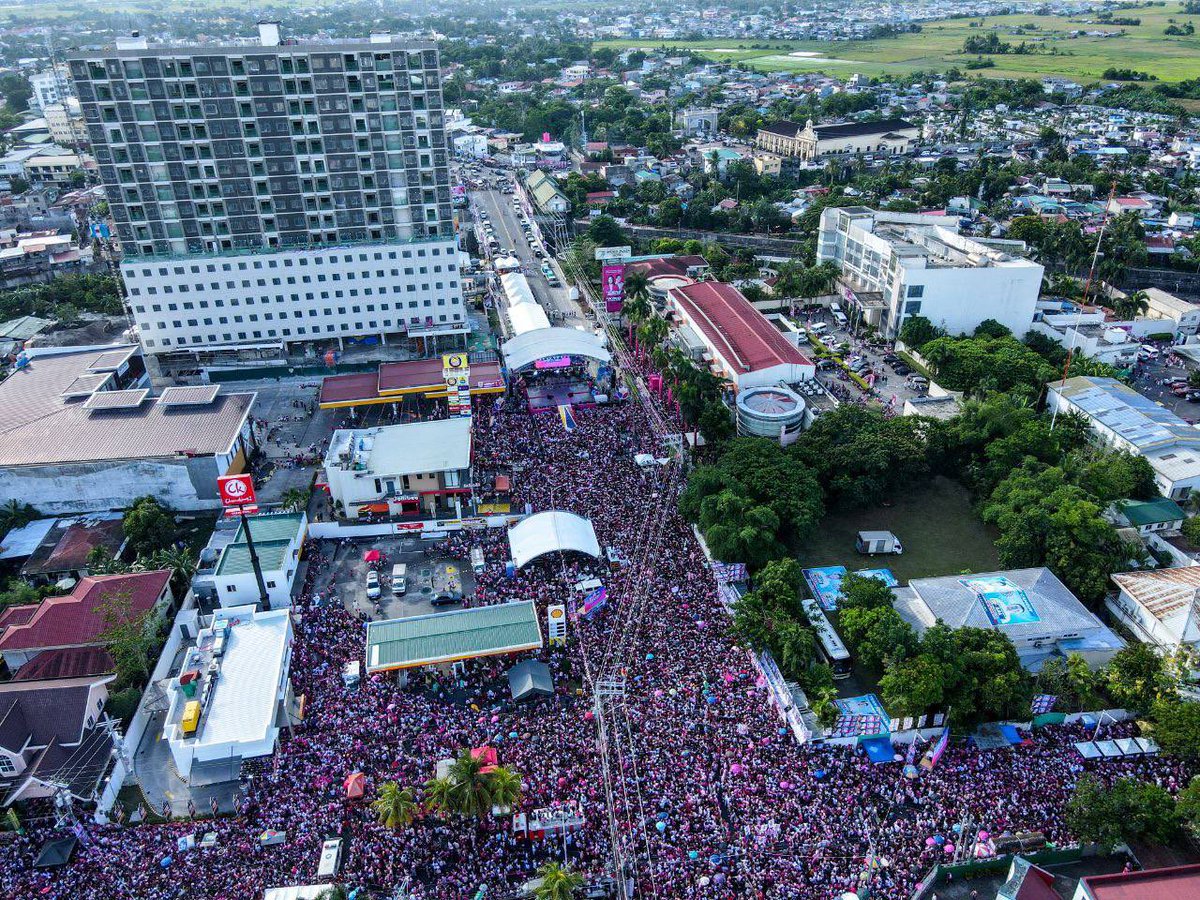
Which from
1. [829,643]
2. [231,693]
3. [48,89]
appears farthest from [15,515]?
[48,89]

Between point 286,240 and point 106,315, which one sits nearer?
point 286,240

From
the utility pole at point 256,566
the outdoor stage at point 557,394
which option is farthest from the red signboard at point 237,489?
the outdoor stage at point 557,394

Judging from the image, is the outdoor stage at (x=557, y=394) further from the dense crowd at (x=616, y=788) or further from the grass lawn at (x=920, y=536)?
the dense crowd at (x=616, y=788)

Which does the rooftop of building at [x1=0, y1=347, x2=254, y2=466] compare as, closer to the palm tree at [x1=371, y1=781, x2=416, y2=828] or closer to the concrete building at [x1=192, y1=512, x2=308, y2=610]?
the concrete building at [x1=192, y1=512, x2=308, y2=610]

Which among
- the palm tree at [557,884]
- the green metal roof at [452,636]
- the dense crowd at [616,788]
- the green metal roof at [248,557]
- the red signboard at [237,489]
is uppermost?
the red signboard at [237,489]

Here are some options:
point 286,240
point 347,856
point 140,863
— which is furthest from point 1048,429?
point 286,240

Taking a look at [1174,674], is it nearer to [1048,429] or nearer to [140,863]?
[1048,429]

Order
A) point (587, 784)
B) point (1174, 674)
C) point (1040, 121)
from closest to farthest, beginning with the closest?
point (587, 784) < point (1174, 674) < point (1040, 121)
